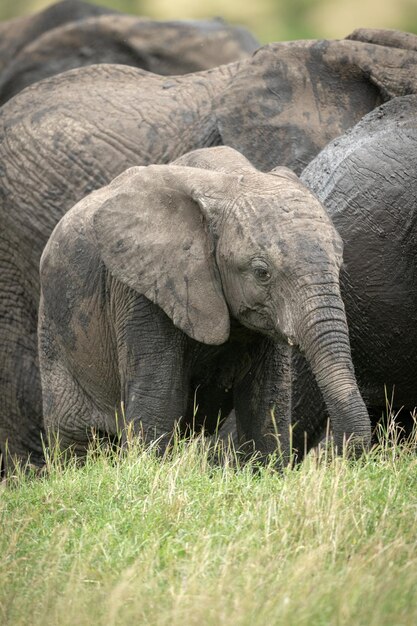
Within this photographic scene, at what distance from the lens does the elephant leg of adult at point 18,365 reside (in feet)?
31.4

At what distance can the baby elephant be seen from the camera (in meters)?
5.88

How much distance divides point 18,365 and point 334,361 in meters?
4.14

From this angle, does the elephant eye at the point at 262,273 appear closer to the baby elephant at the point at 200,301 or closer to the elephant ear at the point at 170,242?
the baby elephant at the point at 200,301

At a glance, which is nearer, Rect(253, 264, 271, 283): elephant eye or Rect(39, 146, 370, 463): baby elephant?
Rect(39, 146, 370, 463): baby elephant

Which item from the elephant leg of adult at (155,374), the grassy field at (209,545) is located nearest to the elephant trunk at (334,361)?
the grassy field at (209,545)

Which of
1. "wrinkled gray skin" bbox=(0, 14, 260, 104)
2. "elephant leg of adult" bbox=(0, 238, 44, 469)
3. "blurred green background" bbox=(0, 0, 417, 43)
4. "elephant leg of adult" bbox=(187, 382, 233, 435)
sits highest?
"elephant leg of adult" bbox=(187, 382, 233, 435)

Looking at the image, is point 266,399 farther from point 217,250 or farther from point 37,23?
point 37,23

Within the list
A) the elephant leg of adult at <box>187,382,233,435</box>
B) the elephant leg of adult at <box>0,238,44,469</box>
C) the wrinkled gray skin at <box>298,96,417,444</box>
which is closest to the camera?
the elephant leg of adult at <box>187,382,233,435</box>

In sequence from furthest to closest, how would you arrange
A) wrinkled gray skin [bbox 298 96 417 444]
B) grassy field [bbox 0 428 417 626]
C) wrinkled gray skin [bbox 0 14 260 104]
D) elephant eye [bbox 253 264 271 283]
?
wrinkled gray skin [bbox 0 14 260 104]
wrinkled gray skin [bbox 298 96 417 444]
elephant eye [bbox 253 264 271 283]
grassy field [bbox 0 428 417 626]

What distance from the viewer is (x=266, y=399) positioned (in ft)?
21.6

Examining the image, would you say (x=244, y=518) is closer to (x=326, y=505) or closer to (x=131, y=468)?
(x=326, y=505)

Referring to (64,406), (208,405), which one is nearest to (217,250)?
(208,405)

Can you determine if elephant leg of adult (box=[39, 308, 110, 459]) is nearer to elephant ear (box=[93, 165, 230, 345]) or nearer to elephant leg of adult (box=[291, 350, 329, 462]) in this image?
elephant leg of adult (box=[291, 350, 329, 462])

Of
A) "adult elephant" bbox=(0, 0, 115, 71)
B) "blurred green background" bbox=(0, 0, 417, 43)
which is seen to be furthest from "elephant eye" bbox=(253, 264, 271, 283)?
"blurred green background" bbox=(0, 0, 417, 43)
